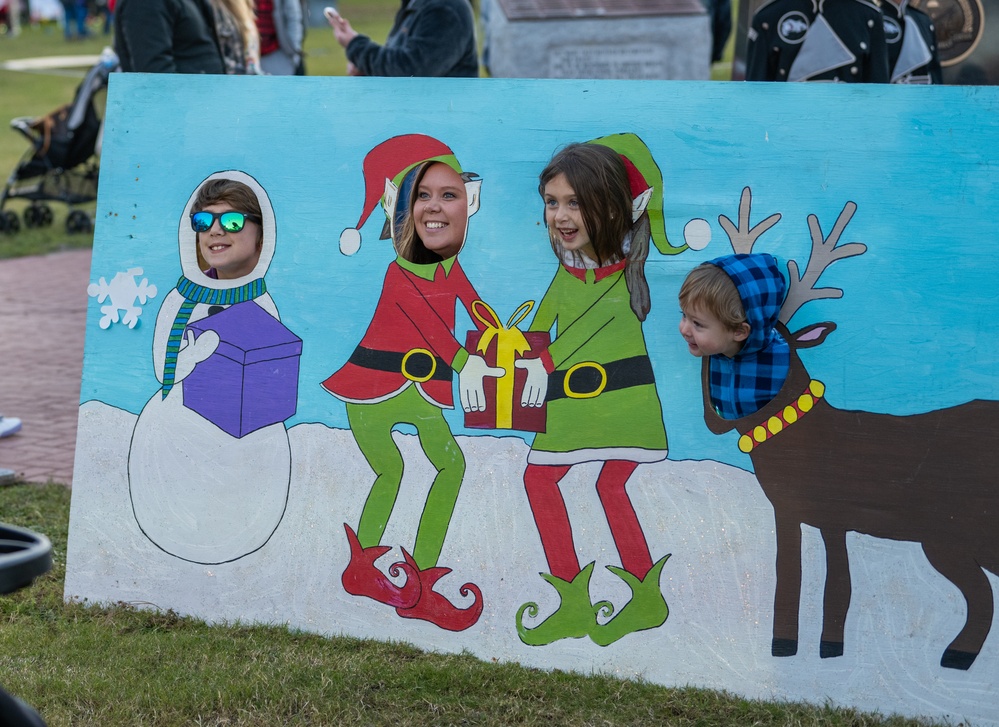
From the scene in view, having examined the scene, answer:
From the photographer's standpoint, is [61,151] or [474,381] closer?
[474,381]

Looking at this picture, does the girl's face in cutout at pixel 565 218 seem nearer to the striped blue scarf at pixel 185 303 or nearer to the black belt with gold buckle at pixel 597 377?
the black belt with gold buckle at pixel 597 377

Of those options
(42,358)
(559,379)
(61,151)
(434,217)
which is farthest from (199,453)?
(61,151)

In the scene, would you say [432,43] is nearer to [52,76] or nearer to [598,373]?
[598,373]

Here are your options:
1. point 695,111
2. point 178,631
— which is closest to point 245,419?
point 178,631

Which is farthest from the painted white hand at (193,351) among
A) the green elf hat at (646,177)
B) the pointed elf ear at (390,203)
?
the green elf hat at (646,177)

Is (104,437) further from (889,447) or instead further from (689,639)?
(889,447)

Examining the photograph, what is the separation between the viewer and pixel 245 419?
348cm

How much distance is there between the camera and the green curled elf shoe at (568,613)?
10.3ft

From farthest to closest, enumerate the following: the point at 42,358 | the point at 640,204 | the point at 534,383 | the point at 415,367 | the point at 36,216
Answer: the point at 36,216, the point at 42,358, the point at 415,367, the point at 534,383, the point at 640,204

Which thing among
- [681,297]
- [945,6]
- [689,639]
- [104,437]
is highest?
[945,6]

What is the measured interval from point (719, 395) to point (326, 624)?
1.36 metres

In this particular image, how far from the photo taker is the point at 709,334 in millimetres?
2980

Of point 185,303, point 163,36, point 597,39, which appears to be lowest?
point 185,303

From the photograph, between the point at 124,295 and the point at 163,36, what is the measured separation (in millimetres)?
1619
